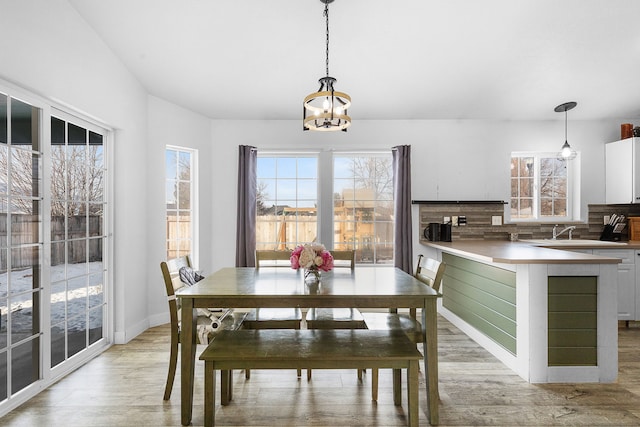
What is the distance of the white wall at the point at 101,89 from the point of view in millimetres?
2232

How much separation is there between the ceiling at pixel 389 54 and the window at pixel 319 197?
622 mm

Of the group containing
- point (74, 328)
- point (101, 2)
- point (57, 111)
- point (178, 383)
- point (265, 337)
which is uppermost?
point (101, 2)

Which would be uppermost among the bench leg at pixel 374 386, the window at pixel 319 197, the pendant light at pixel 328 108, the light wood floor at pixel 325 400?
the pendant light at pixel 328 108

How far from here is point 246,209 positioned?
4363mm

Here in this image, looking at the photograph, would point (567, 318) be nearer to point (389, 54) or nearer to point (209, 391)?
point (209, 391)

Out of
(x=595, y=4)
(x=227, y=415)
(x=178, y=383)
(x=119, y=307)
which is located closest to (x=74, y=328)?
(x=119, y=307)

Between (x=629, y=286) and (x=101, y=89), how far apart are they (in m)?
5.54

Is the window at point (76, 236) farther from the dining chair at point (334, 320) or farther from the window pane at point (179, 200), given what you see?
the dining chair at point (334, 320)

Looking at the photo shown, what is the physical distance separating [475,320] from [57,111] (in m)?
3.99

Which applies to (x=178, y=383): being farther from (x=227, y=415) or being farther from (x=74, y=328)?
(x=74, y=328)

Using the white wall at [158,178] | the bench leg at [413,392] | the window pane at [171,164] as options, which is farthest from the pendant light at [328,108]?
the window pane at [171,164]

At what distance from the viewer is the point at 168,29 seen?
9.66 feet

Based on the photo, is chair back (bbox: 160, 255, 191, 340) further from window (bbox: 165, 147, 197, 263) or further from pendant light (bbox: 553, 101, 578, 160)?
pendant light (bbox: 553, 101, 578, 160)

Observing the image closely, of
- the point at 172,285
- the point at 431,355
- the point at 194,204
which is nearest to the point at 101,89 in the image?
the point at 194,204
